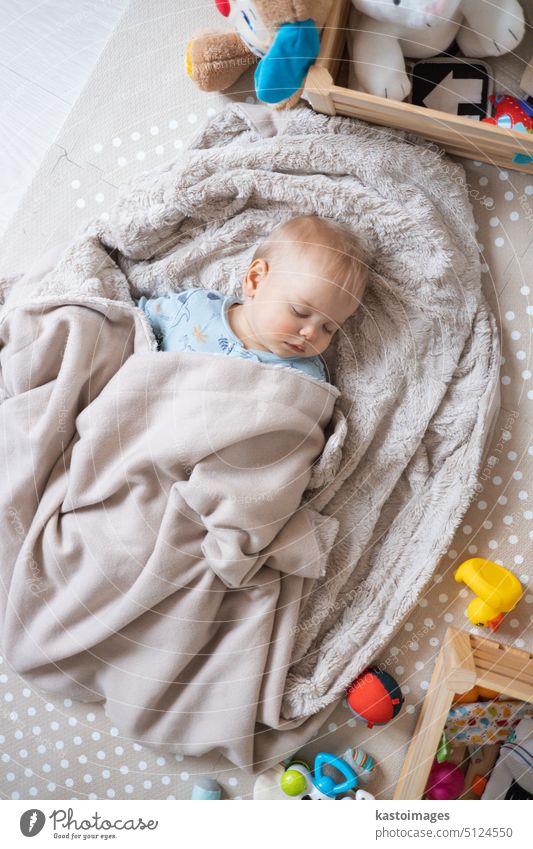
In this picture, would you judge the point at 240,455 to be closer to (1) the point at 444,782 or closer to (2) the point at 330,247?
(2) the point at 330,247

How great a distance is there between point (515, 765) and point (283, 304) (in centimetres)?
60

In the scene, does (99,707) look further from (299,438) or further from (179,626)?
(299,438)

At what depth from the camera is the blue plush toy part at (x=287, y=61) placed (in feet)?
2.53

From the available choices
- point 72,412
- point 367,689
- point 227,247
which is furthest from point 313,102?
point 367,689

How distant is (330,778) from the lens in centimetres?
88

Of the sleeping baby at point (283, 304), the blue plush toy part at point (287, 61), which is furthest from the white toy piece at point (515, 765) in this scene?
the blue plush toy part at point (287, 61)

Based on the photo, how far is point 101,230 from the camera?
3.03ft

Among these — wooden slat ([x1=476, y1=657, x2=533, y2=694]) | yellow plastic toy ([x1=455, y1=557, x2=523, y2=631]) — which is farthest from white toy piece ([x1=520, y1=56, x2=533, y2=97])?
wooden slat ([x1=476, y1=657, x2=533, y2=694])


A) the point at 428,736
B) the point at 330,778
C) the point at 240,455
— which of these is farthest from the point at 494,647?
the point at 240,455

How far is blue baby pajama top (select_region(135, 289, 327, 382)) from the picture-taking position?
89 centimetres

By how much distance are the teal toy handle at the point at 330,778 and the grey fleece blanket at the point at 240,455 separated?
0.04 meters

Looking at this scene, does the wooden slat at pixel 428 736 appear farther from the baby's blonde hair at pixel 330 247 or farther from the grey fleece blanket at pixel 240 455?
the baby's blonde hair at pixel 330 247
